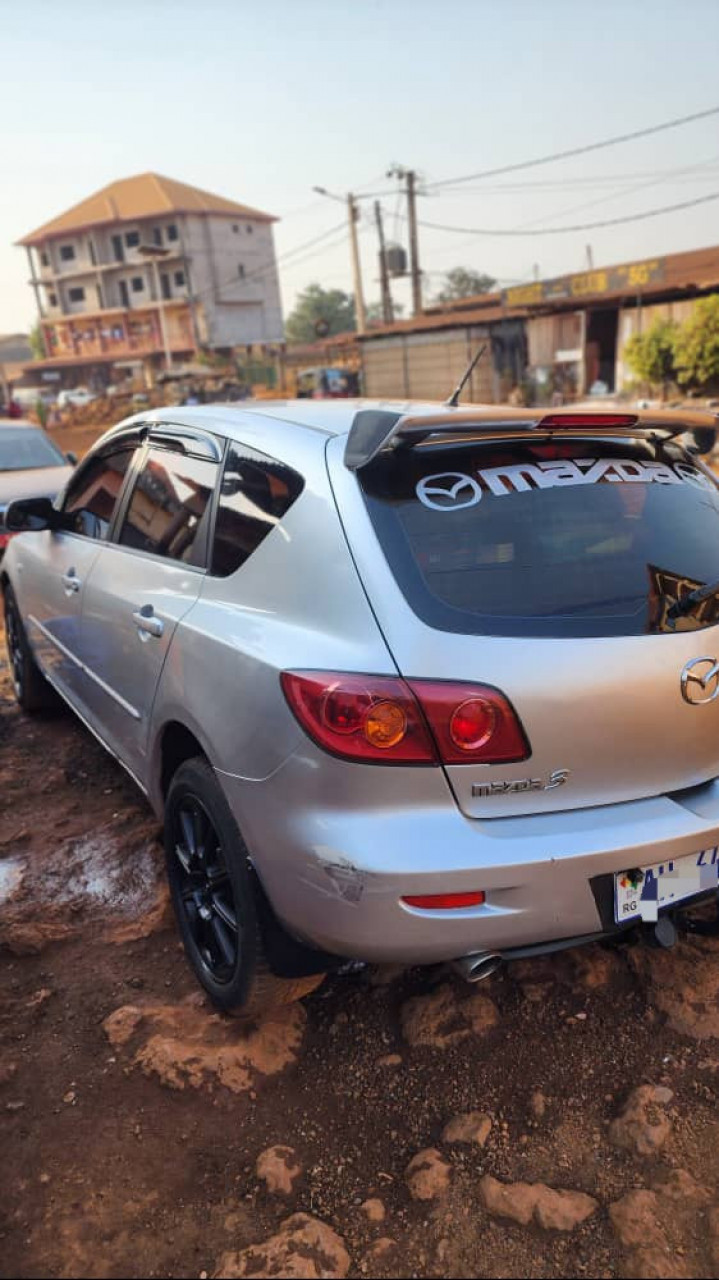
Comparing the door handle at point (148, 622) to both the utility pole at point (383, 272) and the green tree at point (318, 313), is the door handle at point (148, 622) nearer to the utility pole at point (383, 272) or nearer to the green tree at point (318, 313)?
the utility pole at point (383, 272)

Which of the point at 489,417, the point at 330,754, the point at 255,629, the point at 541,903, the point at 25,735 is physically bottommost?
the point at 25,735

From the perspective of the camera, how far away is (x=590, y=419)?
2199mm

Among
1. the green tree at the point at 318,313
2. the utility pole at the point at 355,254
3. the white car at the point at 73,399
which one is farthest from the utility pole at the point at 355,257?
the green tree at the point at 318,313

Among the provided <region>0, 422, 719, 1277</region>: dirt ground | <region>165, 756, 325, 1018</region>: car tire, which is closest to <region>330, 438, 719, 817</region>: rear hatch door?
<region>165, 756, 325, 1018</region>: car tire

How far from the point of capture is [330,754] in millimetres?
1840

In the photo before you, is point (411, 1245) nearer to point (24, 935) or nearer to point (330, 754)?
point (330, 754)

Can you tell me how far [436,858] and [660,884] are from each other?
1.83 ft

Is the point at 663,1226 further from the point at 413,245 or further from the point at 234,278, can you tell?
the point at 234,278

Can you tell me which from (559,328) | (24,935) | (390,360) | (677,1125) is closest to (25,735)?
(24,935)

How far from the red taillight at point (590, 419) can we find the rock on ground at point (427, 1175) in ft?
5.69

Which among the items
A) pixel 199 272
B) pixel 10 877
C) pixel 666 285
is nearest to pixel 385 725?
pixel 10 877

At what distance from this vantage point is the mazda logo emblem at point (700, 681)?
1.94 metres

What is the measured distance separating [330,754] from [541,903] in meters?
0.55

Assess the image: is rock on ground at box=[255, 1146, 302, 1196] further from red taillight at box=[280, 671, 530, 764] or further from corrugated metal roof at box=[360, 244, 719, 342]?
corrugated metal roof at box=[360, 244, 719, 342]
